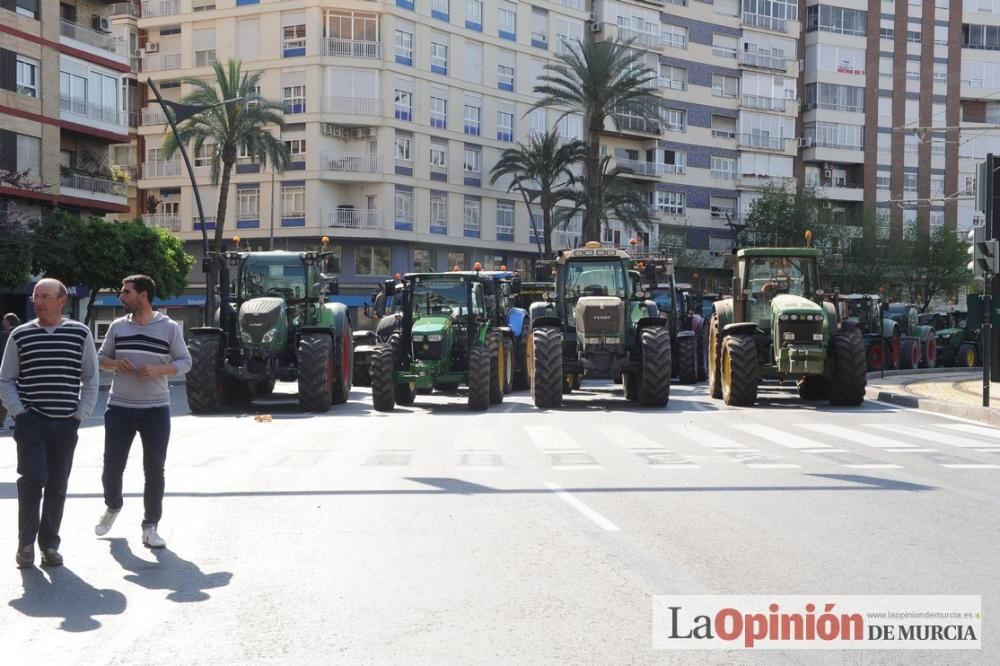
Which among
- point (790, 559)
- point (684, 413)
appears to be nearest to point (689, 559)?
point (790, 559)

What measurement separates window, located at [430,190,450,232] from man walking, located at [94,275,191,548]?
184 ft

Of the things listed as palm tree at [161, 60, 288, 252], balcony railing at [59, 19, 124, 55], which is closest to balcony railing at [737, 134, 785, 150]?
palm tree at [161, 60, 288, 252]

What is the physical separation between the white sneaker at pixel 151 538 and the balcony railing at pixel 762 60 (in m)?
78.4

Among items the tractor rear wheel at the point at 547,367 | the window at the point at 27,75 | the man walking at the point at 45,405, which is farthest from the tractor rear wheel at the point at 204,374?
the window at the point at 27,75

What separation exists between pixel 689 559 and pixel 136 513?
457 cm

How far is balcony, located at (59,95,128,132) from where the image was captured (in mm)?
48469

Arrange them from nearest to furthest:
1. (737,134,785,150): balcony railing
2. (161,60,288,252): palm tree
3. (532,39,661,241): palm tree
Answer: (161,60,288,252): palm tree, (532,39,661,241): palm tree, (737,134,785,150): balcony railing

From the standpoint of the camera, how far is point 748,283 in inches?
914

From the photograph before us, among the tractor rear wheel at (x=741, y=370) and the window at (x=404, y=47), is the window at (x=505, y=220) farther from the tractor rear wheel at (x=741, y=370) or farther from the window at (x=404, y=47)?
the tractor rear wheel at (x=741, y=370)

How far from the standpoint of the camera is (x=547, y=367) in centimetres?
2158

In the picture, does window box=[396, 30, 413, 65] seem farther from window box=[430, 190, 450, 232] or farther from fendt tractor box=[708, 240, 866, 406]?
fendt tractor box=[708, 240, 866, 406]

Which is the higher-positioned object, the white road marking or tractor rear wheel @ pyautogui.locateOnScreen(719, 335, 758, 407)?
tractor rear wheel @ pyautogui.locateOnScreen(719, 335, 758, 407)

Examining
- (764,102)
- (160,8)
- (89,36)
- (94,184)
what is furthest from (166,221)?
(764,102)

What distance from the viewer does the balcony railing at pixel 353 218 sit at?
61344mm
